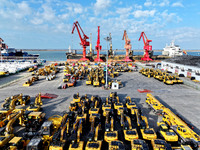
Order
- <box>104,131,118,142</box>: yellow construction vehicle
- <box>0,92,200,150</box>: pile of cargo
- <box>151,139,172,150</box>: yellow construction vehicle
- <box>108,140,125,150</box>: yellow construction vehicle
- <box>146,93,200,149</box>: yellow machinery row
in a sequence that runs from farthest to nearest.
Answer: <box>104,131,118,142</box>: yellow construction vehicle → <box>146,93,200,149</box>: yellow machinery row → <box>0,92,200,150</box>: pile of cargo → <box>151,139,172,150</box>: yellow construction vehicle → <box>108,140,125,150</box>: yellow construction vehicle

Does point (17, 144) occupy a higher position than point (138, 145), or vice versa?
point (138, 145)

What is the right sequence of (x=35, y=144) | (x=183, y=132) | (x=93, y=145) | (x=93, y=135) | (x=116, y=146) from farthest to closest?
1. (x=183, y=132)
2. (x=93, y=135)
3. (x=93, y=145)
4. (x=35, y=144)
5. (x=116, y=146)

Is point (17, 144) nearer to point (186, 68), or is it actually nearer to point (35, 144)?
point (35, 144)

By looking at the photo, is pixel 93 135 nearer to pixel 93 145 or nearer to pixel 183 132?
pixel 93 145

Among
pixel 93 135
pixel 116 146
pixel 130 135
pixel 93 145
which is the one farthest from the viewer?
pixel 93 135

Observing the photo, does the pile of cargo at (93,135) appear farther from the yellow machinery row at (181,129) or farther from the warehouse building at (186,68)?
the warehouse building at (186,68)

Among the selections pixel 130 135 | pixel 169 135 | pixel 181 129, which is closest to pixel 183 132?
pixel 181 129

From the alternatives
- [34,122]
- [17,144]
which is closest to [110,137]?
[17,144]

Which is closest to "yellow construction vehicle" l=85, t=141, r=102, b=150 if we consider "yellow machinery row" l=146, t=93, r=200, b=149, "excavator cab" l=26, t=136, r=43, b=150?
"excavator cab" l=26, t=136, r=43, b=150

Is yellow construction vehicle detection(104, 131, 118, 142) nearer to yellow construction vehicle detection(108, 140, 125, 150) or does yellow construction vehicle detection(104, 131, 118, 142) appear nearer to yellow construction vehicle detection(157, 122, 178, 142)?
yellow construction vehicle detection(108, 140, 125, 150)

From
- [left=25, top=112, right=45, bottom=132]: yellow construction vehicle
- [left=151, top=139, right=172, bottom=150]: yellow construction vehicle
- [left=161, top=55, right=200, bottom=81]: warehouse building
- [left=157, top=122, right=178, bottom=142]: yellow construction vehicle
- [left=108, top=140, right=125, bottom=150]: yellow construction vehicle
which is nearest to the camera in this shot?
[left=108, top=140, right=125, bottom=150]: yellow construction vehicle

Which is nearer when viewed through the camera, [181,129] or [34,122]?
[181,129]

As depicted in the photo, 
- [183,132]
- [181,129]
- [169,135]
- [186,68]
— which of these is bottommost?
[169,135]

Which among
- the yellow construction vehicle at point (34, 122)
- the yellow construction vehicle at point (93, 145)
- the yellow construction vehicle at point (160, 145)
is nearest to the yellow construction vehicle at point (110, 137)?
the yellow construction vehicle at point (93, 145)
